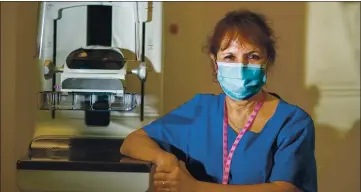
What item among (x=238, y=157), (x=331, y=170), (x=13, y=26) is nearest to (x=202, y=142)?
(x=238, y=157)

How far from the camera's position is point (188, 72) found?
1.18 m

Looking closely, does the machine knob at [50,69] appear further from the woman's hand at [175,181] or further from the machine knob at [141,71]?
the woman's hand at [175,181]

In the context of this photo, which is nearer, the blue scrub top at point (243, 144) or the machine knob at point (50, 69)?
the blue scrub top at point (243, 144)

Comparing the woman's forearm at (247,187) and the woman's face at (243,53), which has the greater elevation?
the woman's face at (243,53)

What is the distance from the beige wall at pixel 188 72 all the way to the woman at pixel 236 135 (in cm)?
5

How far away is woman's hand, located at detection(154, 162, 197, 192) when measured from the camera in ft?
3.38

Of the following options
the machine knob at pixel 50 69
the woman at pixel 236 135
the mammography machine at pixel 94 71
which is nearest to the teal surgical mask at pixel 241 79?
the woman at pixel 236 135

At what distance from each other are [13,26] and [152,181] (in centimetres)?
54

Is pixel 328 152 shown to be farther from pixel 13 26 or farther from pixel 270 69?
pixel 13 26

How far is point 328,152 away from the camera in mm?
1182

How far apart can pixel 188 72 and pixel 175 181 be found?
0.93 feet

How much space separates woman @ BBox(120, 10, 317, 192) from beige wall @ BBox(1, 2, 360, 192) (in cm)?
5

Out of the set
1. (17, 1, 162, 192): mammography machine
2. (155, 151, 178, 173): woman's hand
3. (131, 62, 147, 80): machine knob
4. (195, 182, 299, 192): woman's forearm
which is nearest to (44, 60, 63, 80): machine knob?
(17, 1, 162, 192): mammography machine

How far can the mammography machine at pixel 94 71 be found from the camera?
1135 mm
